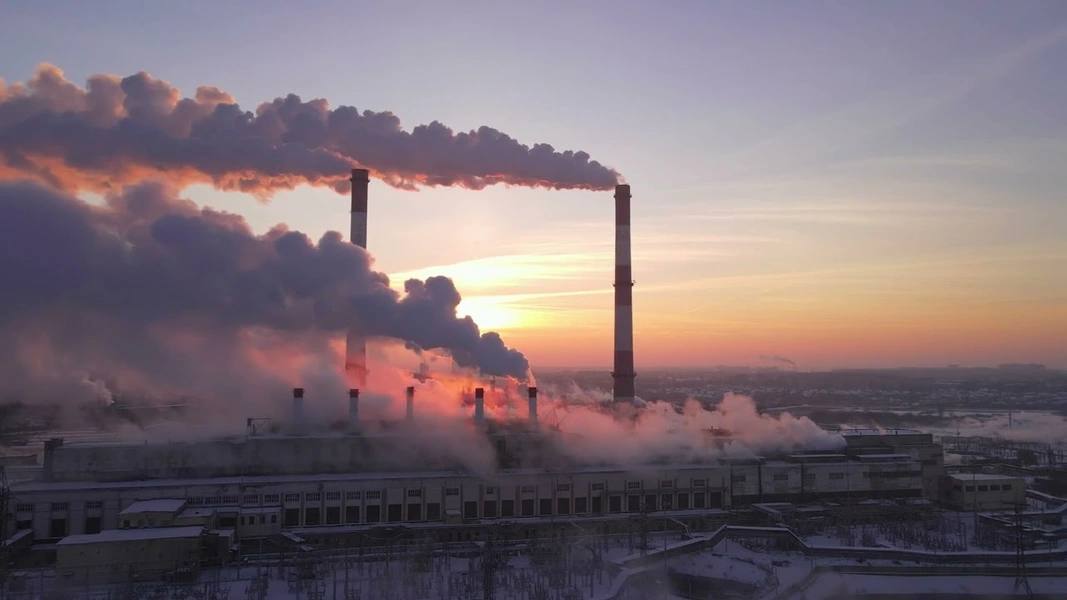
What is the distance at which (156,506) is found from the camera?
2291cm

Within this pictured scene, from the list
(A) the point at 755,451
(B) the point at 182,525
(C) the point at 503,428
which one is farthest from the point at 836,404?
(B) the point at 182,525

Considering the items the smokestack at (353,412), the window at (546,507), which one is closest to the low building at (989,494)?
the window at (546,507)

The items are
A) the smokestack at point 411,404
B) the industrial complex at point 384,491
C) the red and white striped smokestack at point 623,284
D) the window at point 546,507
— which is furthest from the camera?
the red and white striped smokestack at point 623,284

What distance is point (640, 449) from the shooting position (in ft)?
98.7

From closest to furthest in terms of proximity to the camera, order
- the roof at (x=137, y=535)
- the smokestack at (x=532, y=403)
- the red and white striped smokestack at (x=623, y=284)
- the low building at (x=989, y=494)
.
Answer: the roof at (x=137, y=535)
the low building at (x=989, y=494)
the smokestack at (x=532, y=403)
the red and white striped smokestack at (x=623, y=284)

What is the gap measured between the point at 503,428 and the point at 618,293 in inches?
327

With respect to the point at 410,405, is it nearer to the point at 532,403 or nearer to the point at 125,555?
the point at 532,403

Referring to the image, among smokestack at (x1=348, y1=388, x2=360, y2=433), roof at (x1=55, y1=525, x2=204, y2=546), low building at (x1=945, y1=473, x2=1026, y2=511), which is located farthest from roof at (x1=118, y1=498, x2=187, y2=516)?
low building at (x1=945, y1=473, x2=1026, y2=511)

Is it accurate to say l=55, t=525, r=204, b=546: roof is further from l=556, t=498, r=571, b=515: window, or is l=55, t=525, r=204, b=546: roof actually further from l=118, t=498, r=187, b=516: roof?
l=556, t=498, r=571, b=515: window

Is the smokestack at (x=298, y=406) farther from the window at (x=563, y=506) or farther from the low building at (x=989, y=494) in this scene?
the low building at (x=989, y=494)

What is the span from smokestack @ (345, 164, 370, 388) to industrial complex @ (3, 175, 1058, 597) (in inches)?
2.2

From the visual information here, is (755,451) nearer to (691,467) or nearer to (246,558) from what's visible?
(691,467)

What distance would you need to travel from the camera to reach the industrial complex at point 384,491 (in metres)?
22.3

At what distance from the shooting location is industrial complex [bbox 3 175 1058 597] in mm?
22297
